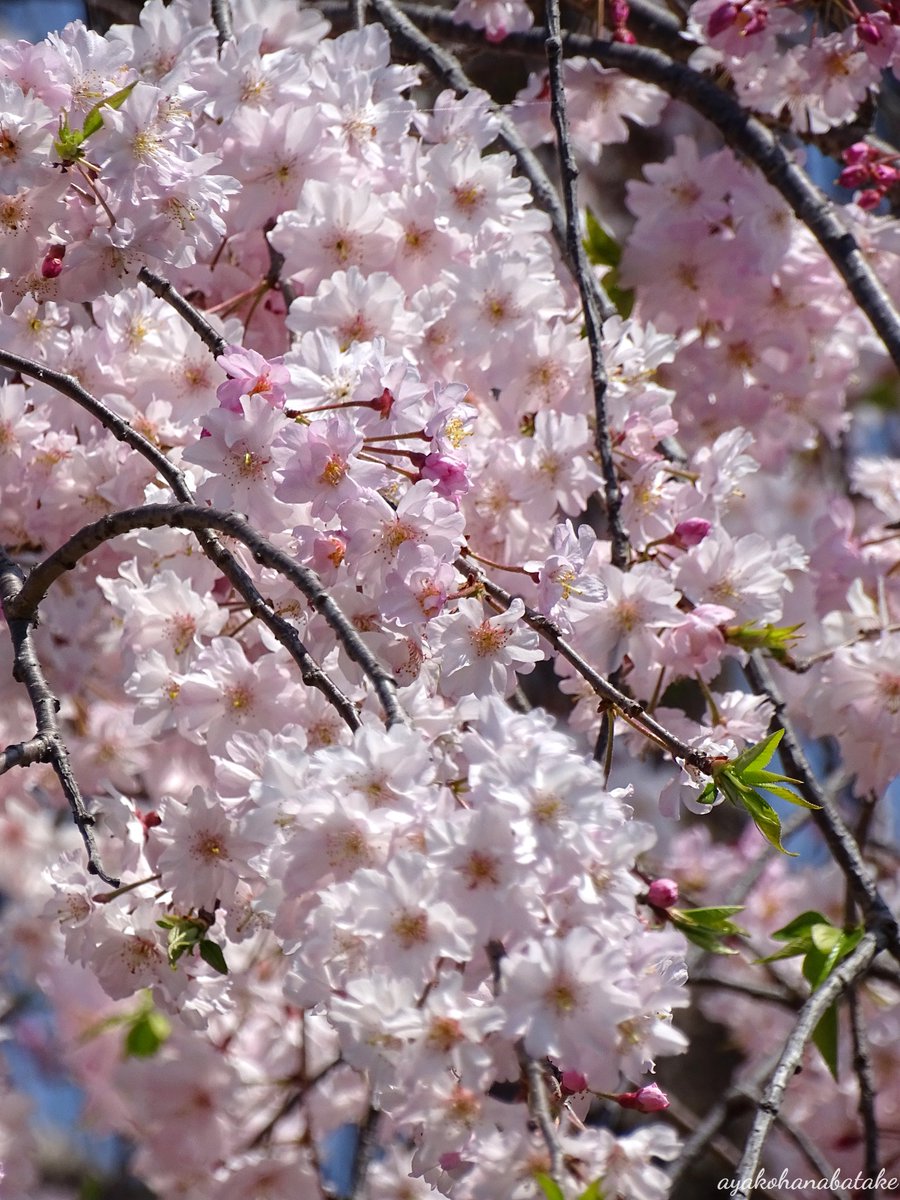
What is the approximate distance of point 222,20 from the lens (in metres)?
1.80

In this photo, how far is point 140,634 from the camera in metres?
1.53

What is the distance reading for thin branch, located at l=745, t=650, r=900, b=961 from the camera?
61.1 inches

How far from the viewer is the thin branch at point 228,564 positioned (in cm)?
103

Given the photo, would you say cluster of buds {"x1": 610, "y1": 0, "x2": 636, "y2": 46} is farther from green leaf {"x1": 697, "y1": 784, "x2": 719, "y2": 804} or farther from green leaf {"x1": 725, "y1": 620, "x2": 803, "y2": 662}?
green leaf {"x1": 697, "y1": 784, "x2": 719, "y2": 804}

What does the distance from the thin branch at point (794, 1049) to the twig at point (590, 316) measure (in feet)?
1.73

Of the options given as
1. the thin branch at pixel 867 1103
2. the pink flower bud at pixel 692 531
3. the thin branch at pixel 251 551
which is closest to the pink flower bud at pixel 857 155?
the pink flower bud at pixel 692 531

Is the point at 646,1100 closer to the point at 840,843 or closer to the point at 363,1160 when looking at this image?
the point at 840,843

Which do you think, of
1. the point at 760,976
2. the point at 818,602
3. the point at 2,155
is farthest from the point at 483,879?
the point at 760,976

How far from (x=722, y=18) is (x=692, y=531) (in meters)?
0.91

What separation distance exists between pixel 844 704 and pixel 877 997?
3.52 ft

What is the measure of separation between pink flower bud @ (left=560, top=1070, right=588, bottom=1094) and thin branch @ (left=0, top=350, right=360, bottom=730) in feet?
1.02

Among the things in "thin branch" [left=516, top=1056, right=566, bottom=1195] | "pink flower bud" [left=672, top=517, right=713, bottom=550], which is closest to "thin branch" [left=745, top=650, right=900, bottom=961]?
"pink flower bud" [left=672, top=517, right=713, bottom=550]

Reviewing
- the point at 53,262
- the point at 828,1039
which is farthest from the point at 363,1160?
the point at 53,262

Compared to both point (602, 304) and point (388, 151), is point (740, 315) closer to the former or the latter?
point (602, 304)
